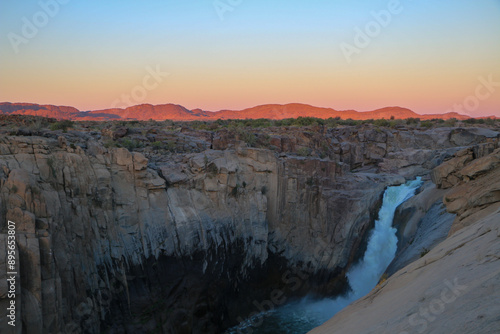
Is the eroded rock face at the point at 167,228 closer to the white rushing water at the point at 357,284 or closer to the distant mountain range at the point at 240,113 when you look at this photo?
the white rushing water at the point at 357,284

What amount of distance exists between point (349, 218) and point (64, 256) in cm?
1567

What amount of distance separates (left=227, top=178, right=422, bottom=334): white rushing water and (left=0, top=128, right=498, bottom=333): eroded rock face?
830 mm

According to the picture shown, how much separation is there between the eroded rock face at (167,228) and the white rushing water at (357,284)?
2.72 feet

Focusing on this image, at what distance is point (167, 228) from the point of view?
16547 millimetres

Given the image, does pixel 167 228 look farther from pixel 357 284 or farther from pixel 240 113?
pixel 240 113

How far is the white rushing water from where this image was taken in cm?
1852

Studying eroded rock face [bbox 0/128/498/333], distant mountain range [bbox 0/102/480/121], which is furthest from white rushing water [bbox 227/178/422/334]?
distant mountain range [bbox 0/102/480/121]

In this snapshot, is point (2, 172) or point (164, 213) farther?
point (164, 213)

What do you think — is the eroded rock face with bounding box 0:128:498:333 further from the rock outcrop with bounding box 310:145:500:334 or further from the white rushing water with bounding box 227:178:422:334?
the rock outcrop with bounding box 310:145:500:334

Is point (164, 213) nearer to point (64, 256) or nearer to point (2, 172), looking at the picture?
point (64, 256)

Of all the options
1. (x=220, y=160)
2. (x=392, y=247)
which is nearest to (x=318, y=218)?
(x=392, y=247)

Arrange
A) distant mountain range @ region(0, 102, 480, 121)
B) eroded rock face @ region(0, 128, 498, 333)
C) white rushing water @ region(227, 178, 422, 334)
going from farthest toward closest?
distant mountain range @ region(0, 102, 480, 121) → white rushing water @ region(227, 178, 422, 334) → eroded rock face @ region(0, 128, 498, 333)

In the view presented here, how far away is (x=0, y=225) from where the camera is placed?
10.7 m

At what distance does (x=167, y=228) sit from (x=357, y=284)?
11900 mm
